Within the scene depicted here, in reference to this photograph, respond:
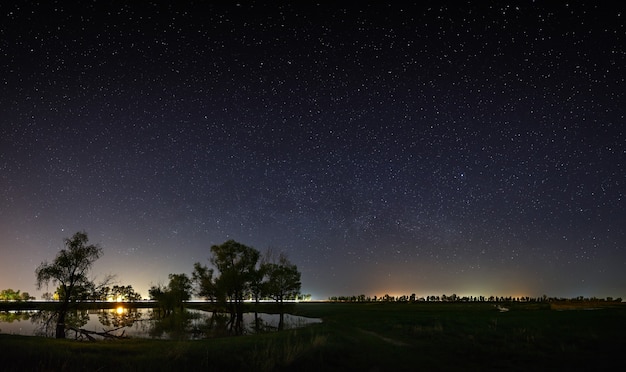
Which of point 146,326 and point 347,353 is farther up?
point 347,353

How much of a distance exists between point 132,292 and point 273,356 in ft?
549

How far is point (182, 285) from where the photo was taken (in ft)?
273

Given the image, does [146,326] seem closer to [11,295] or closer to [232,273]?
[232,273]

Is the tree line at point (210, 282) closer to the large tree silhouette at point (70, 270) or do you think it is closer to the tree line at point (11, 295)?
the large tree silhouette at point (70, 270)

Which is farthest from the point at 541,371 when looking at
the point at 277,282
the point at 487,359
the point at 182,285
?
the point at 182,285

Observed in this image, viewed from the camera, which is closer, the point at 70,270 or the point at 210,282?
the point at 70,270

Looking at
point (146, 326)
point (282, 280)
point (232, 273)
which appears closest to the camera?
point (146, 326)

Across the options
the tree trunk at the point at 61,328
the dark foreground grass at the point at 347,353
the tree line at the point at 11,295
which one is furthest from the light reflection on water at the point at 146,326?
the tree line at the point at 11,295

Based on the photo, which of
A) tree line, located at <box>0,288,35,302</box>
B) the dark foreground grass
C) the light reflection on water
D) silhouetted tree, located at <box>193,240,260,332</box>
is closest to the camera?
the dark foreground grass

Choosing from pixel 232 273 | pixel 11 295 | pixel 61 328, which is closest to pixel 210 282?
pixel 232 273

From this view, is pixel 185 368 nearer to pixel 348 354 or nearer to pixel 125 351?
pixel 125 351

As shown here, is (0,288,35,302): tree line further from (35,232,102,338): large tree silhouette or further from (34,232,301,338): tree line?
(35,232,102,338): large tree silhouette

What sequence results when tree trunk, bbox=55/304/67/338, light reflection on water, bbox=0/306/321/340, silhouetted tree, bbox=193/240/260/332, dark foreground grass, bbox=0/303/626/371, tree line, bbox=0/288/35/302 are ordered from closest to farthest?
dark foreground grass, bbox=0/303/626/371
tree trunk, bbox=55/304/67/338
light reflection on water, bbox=0/306/321/340
silhouetted tree, bbox=193/240/260/332
tree line, bbox=0/288/35/302

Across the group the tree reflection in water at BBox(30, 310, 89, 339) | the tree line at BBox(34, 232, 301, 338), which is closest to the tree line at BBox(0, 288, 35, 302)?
the tree line at BBox(34, 232, 301, 338)
